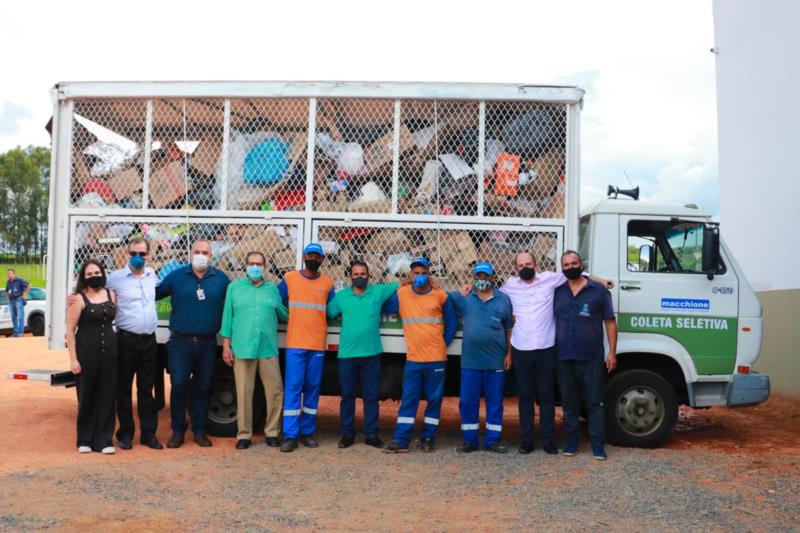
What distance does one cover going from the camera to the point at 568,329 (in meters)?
7.23

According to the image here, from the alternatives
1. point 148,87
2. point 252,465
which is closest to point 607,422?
point 252,465

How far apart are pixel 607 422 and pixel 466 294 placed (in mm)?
1910

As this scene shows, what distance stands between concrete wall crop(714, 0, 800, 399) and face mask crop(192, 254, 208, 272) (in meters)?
8.19

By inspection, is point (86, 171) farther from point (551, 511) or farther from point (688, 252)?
point (688, 252)

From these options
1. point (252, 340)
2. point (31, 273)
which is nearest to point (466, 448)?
point (252, 340)

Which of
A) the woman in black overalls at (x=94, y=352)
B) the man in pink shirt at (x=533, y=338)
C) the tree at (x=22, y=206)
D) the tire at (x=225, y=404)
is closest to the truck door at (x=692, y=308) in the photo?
the man in pink shirt at (x=533, y=338)

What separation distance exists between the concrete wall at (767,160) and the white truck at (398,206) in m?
4.15

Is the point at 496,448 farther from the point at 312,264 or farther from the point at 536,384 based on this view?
the point at 312,264

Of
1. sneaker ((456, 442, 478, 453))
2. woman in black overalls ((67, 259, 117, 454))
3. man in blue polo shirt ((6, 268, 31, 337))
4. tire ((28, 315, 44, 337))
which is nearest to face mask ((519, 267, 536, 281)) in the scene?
sneaker ((456, 442, 478, 453))

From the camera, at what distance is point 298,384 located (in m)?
7.50

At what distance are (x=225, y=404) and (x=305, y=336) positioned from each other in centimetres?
131

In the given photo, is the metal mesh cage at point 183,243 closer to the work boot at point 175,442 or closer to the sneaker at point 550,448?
the work boot at point 175,442

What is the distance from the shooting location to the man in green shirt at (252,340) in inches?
290

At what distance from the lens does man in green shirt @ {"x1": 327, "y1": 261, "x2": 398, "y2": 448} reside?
7.42 meters
